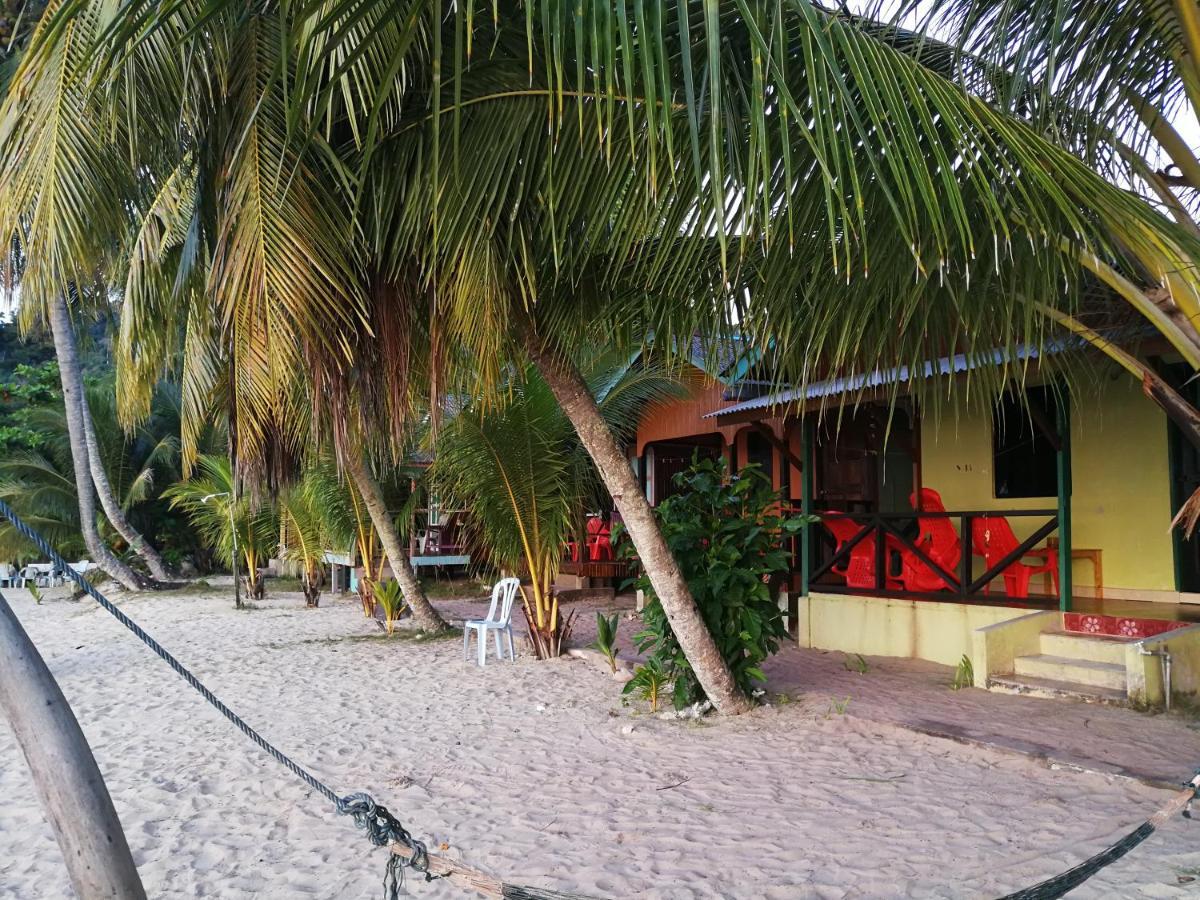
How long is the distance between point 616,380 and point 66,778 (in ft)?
32.3

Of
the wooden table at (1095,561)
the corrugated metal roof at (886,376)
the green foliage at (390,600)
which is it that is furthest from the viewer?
the green foliage at (390,600)

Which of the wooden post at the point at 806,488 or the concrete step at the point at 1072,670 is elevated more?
the wooden post at the point at 806,488

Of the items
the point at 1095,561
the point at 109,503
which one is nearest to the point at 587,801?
the point at 1095,561

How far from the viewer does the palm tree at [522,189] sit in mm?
2643

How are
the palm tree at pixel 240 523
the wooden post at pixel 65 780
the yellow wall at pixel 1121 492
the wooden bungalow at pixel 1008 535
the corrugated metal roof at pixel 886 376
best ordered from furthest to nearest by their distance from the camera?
1. the palm tree at pixel 240 523
2. the yellow wall at pixel 1121 492
3. the wooden bungalow at pixel 1008 535
4. the corrugated metal roof at pixel 886 376
5. the wooden post at pixel 65 780

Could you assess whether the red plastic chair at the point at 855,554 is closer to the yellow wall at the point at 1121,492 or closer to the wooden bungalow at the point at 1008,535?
the wooden bungalow at the point at 1008,535

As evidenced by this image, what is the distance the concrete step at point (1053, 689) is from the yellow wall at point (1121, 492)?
2.06 metres

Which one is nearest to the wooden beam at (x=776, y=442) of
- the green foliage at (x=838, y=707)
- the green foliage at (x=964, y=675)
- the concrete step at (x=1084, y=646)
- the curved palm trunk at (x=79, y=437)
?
the green foliage at (x=964, y=675)

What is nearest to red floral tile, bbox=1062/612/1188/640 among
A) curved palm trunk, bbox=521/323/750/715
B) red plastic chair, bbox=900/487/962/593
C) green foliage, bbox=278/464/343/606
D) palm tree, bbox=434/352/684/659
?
red plastic chair, bbox=900/487/962/593

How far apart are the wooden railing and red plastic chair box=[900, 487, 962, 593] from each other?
0.04 m

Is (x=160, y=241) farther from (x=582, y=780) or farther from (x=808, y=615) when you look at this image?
(x=808, y=615)

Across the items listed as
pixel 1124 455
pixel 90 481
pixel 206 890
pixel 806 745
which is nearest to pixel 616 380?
pixel 1124 455

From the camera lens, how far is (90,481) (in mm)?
17578

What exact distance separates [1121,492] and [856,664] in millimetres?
2909
